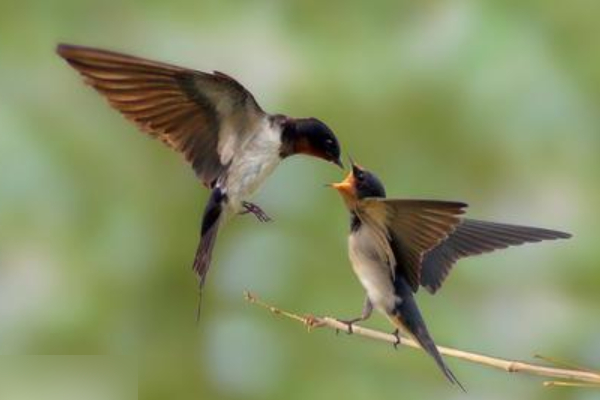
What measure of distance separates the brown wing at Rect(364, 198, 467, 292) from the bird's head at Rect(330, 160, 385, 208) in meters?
0.01

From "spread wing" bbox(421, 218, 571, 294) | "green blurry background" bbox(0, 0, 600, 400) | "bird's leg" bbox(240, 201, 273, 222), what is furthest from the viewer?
"green blurry background" bbox(0, 0, 600, 400)

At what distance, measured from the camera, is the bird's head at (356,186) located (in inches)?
32.8

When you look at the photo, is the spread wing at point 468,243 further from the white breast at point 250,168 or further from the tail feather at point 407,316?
the white breast at point 250,168

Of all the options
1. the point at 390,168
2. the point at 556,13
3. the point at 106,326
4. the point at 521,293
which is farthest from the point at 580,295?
the point at 106,326

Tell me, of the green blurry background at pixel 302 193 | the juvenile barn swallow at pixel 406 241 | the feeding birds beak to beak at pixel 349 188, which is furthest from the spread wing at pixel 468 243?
the green blurry background at pixel 302 193

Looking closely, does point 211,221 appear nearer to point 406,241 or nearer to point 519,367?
point 406,241

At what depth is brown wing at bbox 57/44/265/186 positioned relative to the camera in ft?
2.56

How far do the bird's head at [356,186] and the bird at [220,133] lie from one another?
0.01 metres

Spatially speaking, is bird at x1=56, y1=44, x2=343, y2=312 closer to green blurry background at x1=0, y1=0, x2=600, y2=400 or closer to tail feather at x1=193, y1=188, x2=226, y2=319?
tail feather at x1=193, y1=188, x2=226, y2=319

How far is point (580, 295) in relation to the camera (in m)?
2.19

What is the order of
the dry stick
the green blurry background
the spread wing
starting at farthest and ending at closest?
the green blurry background, the spread wing, the dry stick

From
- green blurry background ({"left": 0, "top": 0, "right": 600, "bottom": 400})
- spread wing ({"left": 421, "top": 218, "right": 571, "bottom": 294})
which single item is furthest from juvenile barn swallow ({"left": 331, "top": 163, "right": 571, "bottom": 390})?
green blurry background ({"left": 0, "top": 0, "right": 600, "bottom": 400})

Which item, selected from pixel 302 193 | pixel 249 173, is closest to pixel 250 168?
pixel 249 173

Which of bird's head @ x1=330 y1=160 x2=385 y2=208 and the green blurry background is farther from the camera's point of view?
the green blurry background
